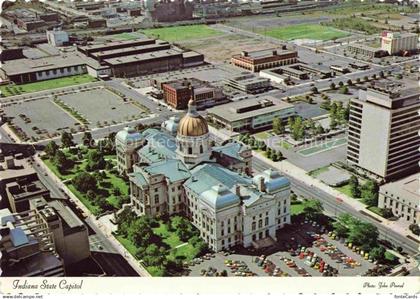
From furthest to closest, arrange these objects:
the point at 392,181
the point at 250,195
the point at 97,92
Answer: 1. the point at 97,92
2. the point at 392,181
3. the point at 250,195

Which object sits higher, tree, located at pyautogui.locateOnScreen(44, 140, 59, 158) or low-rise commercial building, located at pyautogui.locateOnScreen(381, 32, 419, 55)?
low-rise commercial building, located at pyautogui.locateOnScreen(381, 32, 419, 55)

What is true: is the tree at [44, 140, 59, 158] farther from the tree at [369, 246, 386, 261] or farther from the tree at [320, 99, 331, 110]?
the tree at [320, 99, 331, 110]

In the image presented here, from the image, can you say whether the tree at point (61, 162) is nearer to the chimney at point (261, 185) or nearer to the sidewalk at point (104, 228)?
the sidewalk at point (104, 228)

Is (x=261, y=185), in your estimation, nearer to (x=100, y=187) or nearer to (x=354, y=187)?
(x=354, y=187)

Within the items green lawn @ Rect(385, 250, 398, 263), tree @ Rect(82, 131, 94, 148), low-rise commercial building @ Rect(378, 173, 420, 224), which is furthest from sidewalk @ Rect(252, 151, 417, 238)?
tree @ Rect(82, 131, 94, 148)

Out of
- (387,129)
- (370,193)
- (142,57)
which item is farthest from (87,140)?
(142,57)
